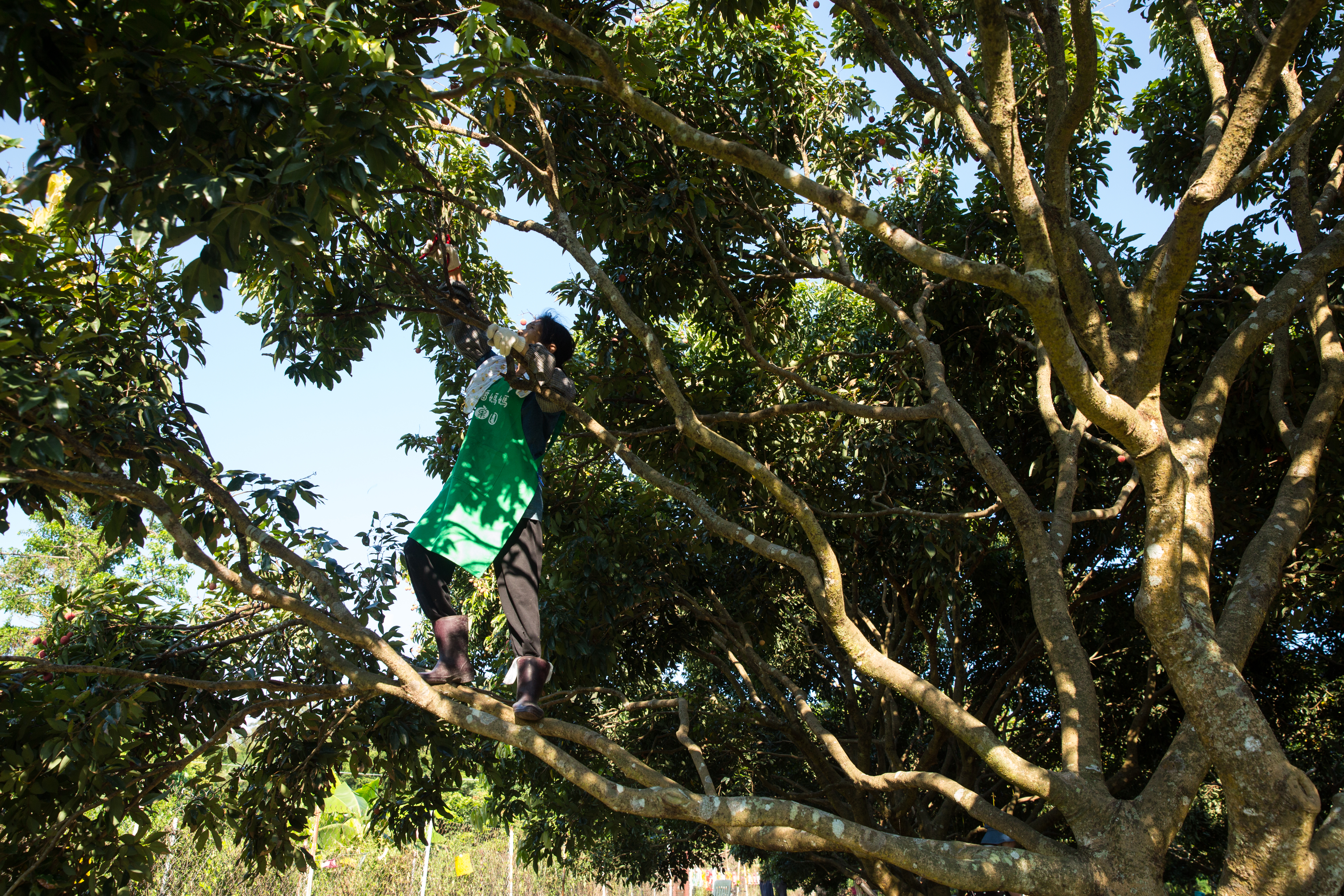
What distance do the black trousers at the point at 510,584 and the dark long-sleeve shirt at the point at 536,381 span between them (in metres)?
0.14

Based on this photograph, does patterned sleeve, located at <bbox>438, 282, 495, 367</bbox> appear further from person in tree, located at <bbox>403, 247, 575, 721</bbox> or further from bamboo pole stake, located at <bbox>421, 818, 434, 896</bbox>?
bamboo pole stake, located at <bbox>421, 818, 434, 896</bbox>

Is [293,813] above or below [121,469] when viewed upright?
below

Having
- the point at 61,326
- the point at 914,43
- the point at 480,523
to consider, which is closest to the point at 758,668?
the point at 480,523

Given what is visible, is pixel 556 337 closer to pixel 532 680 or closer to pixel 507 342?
pixel 507 342

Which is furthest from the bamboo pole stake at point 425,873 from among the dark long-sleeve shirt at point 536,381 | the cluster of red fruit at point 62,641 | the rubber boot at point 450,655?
the dark long-sleeve shirt at point 536,381

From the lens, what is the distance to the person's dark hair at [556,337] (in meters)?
3.88

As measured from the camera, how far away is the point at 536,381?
3.52 m

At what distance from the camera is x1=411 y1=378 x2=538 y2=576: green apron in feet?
10.8

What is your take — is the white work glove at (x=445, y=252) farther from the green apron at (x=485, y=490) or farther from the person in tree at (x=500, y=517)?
the green apron at (x=485, y=490)

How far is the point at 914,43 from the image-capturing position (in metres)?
4.20

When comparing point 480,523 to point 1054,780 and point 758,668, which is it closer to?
point 1054,780

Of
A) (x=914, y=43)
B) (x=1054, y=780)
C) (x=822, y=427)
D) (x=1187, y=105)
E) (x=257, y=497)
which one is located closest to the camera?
(x=1054, y=780)

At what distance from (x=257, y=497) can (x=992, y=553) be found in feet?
21.9

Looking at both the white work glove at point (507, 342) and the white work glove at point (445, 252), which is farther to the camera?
the white work glove at point (445, 252)
